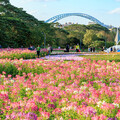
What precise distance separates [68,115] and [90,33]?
63.6 meters

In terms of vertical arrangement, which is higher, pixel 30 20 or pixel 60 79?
pixel 30 20

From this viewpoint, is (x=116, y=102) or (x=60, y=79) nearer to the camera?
(x=116, y=102)

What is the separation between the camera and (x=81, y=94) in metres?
4.33

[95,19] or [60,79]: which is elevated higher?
[95,19]

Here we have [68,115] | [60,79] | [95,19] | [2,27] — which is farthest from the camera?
[95,19]

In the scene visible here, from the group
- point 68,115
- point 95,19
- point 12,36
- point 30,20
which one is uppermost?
point 95,19

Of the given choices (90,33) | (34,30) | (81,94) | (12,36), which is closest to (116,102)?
(81,94)

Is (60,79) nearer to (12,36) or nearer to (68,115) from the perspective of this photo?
(68,115)

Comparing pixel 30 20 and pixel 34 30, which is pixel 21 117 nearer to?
pixel 34 30

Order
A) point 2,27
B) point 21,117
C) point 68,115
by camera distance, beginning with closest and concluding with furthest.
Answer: point 21,117, point 68,115, point 2,27

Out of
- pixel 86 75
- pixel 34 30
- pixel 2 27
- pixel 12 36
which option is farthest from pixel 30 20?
pixel 86 75

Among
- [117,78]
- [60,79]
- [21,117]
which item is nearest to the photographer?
[21,117]

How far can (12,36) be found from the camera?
36719mm

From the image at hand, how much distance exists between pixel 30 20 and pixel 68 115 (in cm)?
4525
